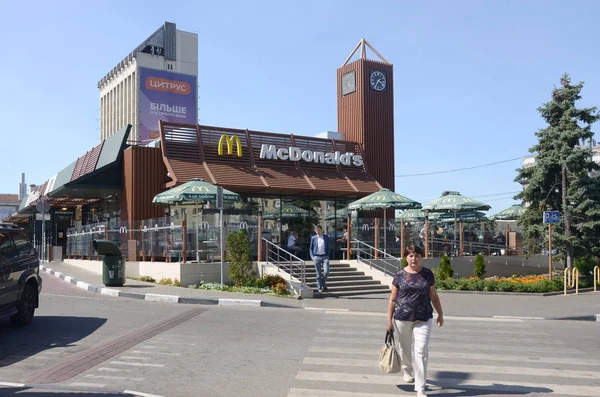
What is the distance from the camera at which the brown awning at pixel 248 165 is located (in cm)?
2391

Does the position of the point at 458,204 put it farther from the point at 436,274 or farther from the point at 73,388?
the point at 73,388

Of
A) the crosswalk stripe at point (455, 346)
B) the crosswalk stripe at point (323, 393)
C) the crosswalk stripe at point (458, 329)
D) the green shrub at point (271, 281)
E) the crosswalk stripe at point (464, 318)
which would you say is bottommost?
the crosswalk stripe at point (464, 318)

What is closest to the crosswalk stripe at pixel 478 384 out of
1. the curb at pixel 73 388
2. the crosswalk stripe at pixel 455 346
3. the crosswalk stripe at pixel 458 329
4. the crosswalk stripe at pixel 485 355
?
the crosswalk stripe at pixel 485 355

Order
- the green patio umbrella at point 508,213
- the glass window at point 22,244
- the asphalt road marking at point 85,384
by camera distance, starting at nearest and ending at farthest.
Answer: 1. the asphalt road marking at point 85,384
2. the glass window at point 22,244
3. the green patio umbrella at point 508,213

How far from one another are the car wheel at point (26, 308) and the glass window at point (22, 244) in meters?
0.62

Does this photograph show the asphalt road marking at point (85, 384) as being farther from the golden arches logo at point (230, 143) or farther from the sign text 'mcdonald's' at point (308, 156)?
the sign text 'mcdonald's' at point (308, 156)

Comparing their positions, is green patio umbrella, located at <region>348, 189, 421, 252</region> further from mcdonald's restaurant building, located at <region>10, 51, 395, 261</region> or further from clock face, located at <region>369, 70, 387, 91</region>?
clock face, located at <region>369, 70, 387, 91</region>

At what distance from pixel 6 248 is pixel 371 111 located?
21.8 meters

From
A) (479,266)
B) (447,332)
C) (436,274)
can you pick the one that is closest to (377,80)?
(479,266)

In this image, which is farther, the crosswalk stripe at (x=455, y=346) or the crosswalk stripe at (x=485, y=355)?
the crosswalk stripe at (x=455, y=346)

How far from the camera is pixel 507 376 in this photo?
7484 mm

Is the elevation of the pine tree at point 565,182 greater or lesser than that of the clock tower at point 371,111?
lesser

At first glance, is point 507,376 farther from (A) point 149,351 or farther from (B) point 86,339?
(B) point 86,339

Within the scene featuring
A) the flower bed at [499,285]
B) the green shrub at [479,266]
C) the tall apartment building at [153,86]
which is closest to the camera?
the flower bed at [499,285]
